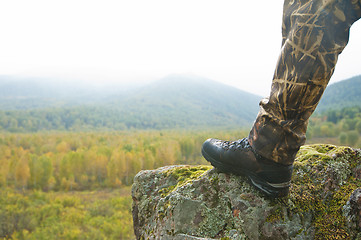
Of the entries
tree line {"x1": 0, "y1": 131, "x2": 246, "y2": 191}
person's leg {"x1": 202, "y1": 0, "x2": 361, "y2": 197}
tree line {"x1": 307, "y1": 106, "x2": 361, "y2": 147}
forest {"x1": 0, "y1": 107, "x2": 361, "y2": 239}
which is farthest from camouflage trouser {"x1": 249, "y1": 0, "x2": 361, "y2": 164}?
tree line {"x1": 0, "y1": 131, "x2": 246, "y2": 191}

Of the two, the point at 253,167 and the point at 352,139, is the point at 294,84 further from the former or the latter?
the point at 352,139

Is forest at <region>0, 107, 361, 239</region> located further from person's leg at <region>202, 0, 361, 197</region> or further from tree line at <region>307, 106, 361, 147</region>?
person's leg at <region>202, 0, 361, 197</region>

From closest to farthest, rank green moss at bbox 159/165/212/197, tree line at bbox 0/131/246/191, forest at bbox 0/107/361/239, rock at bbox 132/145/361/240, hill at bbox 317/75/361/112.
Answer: rock at bbox 132/145/361/240 → green moss at bbox 159/165/212/197 → forest at bbox 0/107/361/239 → tree line at bbox 0/131/246/191 → hill at bbox 317/75/361/112

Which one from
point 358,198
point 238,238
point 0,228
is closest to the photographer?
point 358,198

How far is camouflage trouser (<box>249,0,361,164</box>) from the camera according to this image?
1362 millimetres

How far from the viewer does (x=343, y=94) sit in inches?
5236

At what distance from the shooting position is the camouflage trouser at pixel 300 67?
1362 millimetres

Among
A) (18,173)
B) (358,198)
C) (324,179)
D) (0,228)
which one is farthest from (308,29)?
(18,173)

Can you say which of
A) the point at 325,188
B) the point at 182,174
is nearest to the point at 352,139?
the point at 325,188

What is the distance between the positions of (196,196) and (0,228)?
2203 cm

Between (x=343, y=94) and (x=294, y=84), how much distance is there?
538ft

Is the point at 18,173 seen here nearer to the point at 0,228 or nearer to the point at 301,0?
the point at 0,228

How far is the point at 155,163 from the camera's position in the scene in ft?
112

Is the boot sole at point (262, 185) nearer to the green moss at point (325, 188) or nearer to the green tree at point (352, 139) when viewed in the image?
the green moss at point (325, 188)
